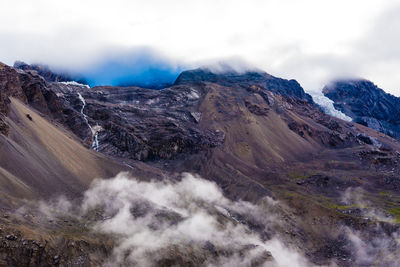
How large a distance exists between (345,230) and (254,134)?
89.1 metres

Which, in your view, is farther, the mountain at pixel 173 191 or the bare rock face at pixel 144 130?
the bare rock face at pixel 144 130

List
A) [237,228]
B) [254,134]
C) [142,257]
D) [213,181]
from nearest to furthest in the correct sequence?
[142,257]
[237,228]
[213,181]
[254,134]

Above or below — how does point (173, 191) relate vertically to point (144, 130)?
below

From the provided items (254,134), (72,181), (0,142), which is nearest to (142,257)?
(72,181)

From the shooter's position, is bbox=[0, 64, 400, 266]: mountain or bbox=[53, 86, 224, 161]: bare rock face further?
bbox=[53, 86, 224, 161]: bare rock face

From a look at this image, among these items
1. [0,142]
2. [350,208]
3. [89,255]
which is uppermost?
[350,208]

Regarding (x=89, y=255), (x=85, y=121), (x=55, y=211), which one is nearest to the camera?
(x=89, y=255)

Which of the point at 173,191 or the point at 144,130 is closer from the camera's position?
the point at 173,191

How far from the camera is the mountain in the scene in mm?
62750

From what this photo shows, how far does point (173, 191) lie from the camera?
106 meters

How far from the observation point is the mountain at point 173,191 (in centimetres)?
6275

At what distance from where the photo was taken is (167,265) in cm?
6234

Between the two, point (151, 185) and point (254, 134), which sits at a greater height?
point (254, 134)

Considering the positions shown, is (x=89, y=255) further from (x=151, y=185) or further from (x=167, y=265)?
(x=151, y=185)
